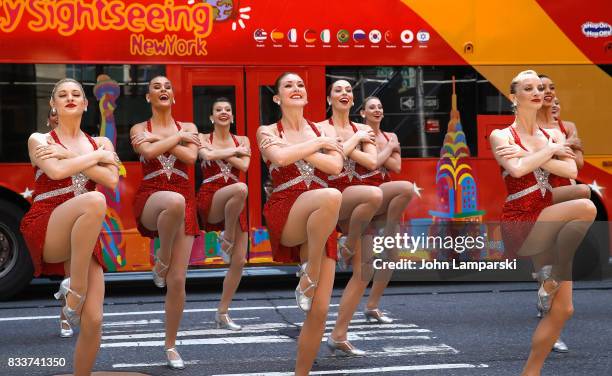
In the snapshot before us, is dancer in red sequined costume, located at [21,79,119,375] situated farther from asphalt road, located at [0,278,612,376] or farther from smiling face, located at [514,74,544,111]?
smiling face, located at [514,74,544,111]

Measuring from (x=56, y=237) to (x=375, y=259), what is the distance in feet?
11.9

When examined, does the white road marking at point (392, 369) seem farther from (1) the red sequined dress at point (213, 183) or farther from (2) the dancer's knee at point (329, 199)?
(1) the red sequined dress at point (213, 183)

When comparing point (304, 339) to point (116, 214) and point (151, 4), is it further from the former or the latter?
point (151, 4)

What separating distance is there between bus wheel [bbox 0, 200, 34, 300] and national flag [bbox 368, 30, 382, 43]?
447 cm

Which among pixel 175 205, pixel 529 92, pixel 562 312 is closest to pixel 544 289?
pixel 562 312

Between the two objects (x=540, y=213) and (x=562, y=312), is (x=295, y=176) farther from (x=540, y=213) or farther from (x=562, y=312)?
(x=562, y=312)

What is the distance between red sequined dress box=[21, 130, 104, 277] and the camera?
243 inches

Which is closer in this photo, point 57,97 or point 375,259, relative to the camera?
point 57,97

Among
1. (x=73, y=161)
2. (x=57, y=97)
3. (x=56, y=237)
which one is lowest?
(x=56, y=237)

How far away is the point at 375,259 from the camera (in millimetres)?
9016

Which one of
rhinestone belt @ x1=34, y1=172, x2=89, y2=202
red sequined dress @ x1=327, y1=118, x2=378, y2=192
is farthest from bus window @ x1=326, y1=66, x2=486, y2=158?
rhinestone belt @ x1=34, y1=172, x2=89, y2=202

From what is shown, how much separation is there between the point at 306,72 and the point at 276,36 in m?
0.54

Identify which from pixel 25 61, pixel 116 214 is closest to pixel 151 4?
pixel 25 61

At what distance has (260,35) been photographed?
1169cm
